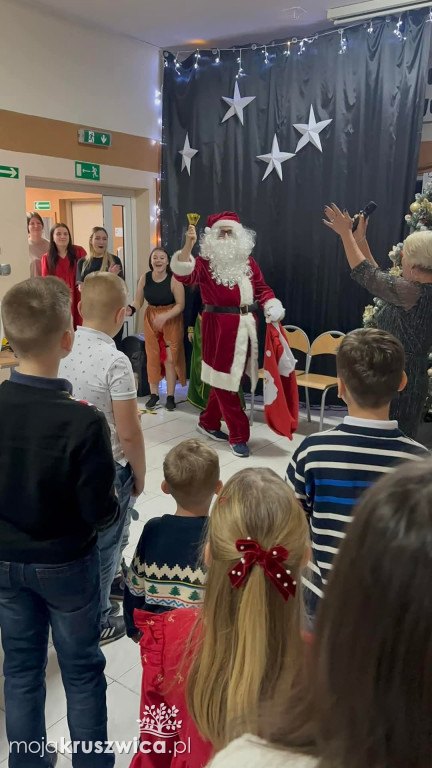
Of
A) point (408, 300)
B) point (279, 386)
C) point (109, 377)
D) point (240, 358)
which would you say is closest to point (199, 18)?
point (240, 358)

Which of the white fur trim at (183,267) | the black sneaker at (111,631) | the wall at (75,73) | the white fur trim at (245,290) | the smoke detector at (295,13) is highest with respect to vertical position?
the smoke detector at (295,13)

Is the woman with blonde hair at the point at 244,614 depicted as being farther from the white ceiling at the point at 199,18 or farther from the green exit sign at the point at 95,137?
the green exit sign at the point at 95,137

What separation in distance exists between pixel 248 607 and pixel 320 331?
474cm

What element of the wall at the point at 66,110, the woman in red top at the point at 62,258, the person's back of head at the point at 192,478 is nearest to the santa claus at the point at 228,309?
the woman in red top at the point at 62,258

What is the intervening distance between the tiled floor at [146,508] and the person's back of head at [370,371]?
1.29 meters

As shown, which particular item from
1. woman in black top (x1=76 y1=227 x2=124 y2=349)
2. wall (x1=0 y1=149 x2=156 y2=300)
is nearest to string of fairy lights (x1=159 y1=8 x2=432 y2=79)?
wall (x1=0 y1=149 x2=156 y2=300)

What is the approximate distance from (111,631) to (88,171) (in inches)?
176

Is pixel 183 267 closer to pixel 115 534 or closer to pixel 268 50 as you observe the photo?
pixel 268 50

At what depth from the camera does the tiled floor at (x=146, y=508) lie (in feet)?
6.15

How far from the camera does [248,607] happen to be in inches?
37.7

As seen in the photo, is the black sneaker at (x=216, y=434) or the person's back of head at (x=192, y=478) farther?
the black sneaker at (x=216, y=434)

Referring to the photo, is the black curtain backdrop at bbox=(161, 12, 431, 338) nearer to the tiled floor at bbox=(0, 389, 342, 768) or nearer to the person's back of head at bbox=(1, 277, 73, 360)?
the tiled floor at bbox=(0, 389, 342, 768)

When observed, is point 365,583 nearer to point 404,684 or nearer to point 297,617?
point 404,684

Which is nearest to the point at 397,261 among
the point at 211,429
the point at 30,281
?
the point at 211,429
